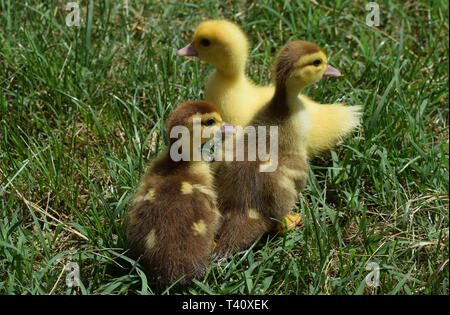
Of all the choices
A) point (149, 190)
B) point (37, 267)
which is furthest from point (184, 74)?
point (37, 267)

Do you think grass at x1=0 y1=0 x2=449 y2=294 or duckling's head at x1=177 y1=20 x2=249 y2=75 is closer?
grass at x1=0 y1=0 x2=449 y2=294

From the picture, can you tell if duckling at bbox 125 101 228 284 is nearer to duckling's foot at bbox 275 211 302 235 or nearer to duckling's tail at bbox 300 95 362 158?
duckling's foot at bbox 275 211 302 235

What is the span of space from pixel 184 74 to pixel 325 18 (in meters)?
1.00

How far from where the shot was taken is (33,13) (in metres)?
3.73

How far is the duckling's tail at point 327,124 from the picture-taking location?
9.75 ft

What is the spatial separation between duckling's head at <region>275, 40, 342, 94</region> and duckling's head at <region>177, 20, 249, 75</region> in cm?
31

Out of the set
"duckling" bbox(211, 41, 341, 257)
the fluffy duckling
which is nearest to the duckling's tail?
the fluffy duckling

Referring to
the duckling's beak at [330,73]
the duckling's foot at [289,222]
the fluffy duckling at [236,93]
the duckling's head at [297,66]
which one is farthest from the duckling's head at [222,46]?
the duckling's foot at [289,222]

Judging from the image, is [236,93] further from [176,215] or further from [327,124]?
[176,215]

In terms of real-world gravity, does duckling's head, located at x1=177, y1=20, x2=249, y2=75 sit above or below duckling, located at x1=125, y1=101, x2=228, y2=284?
above

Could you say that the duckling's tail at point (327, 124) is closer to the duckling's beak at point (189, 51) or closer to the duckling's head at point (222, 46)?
the duckling's head at point (222, 46)

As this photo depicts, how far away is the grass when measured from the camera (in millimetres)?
2539

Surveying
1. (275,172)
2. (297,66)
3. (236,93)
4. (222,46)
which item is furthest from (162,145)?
(297,66)

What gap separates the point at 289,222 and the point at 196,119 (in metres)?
0.68
